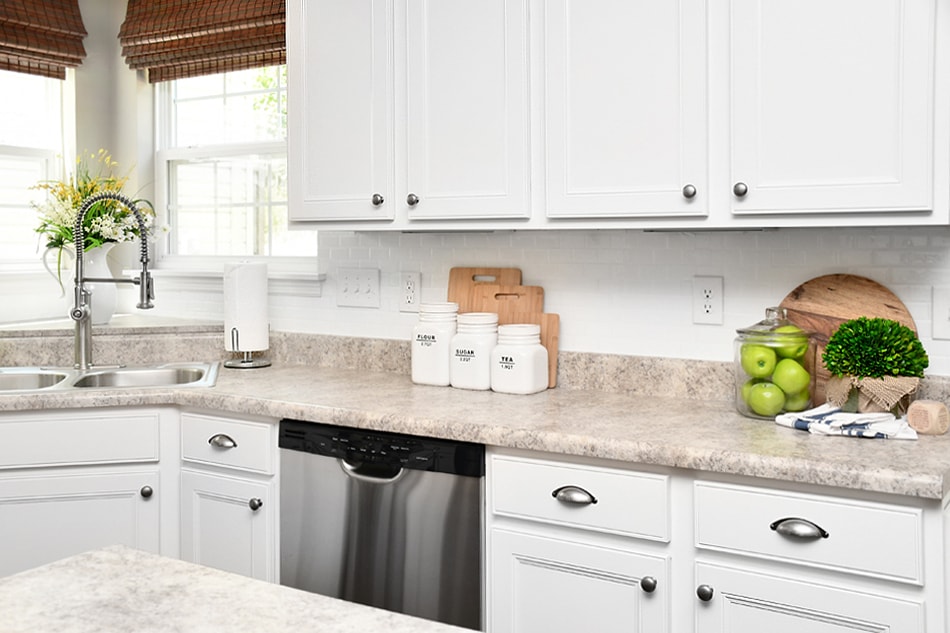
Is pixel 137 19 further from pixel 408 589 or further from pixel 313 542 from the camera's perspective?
pixel 408 589

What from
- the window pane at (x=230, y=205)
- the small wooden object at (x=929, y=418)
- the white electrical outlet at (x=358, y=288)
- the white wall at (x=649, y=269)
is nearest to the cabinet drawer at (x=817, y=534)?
the small wooden object at (x=929, y=418)

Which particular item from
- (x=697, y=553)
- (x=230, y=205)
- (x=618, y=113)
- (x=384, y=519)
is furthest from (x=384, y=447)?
(x=230, y=205)

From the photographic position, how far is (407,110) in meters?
2.52

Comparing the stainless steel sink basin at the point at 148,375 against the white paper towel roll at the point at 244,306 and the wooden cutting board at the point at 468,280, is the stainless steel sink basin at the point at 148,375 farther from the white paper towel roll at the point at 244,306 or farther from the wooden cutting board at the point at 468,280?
the wooden cutting board at the point at 468,280

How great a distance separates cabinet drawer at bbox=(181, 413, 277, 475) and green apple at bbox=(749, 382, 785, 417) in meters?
1.27

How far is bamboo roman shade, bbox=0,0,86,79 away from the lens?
3.30 metres

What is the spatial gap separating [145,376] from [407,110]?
52.6 inches

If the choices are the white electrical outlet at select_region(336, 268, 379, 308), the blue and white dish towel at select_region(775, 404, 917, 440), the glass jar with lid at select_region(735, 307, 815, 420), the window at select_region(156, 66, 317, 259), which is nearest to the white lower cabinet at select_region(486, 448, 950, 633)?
the blue and white dish towel at select_region(775, 404, 917, 440)

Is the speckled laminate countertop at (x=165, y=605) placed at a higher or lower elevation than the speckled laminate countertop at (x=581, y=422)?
lower

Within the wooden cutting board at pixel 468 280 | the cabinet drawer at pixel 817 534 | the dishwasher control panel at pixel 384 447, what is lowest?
the cabinet drawer at pixel 817 534

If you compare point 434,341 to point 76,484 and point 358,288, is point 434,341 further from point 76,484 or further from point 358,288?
point 76,484

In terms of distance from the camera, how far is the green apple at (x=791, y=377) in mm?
2102

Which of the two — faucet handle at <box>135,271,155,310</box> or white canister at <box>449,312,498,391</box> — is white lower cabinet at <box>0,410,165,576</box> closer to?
faucet handle at <box>135,271,155,310</box>

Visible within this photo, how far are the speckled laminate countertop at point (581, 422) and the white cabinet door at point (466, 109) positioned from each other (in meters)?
0.53
